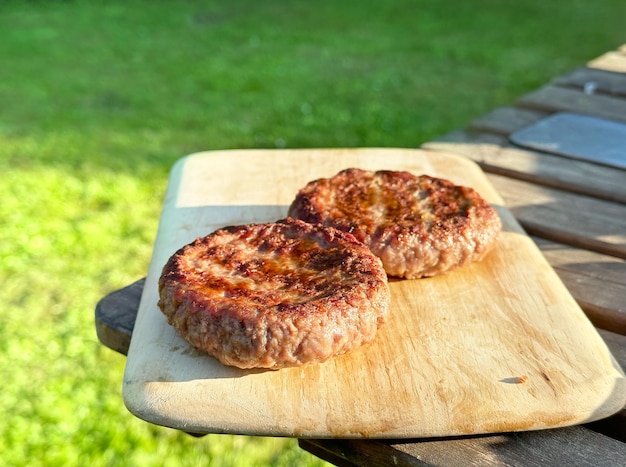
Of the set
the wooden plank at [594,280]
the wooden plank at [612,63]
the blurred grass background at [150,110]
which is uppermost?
the wooden plank at [594,280]

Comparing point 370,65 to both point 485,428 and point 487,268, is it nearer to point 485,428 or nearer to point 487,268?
point 487,268

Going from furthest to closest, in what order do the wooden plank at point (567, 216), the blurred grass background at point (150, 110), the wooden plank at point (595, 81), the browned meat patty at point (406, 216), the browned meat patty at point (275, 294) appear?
the wooden plank at point (595, 81) < the blurred grass background at point (150, 110) < the wooden plank at point (567, 216) < the browned meat patty at point (406, 216) < the browned meat patty at point (275, 294)

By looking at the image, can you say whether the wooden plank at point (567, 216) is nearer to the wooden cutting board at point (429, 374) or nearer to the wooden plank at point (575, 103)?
the wooden cutting board at point (429, 374)

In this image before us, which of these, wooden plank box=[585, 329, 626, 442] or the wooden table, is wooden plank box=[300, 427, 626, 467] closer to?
the wooden table

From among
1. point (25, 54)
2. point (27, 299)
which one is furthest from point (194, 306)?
point (25, 54)

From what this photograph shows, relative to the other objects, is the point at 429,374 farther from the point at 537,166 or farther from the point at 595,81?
the point at 595,81

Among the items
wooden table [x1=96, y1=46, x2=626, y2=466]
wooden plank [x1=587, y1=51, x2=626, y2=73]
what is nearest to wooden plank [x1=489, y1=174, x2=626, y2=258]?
wooden table [x1=96, y1=46, x2=626, y2=466]

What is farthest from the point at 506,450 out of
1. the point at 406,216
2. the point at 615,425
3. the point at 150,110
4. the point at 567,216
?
the point at 150,110

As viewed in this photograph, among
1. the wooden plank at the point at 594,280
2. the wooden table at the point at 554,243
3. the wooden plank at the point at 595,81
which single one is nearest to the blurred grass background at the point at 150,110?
the wooden table at the point at 554,243
